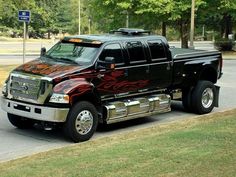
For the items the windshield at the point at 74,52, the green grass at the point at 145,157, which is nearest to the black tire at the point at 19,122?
the windshield at the point at 74,52

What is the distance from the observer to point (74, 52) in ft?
33.6

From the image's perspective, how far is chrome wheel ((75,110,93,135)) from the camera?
30.3 ft

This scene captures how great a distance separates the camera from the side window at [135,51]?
10.6 m

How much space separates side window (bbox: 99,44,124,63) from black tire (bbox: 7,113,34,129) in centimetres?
202

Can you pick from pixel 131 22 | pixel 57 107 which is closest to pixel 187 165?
pixel 57 107

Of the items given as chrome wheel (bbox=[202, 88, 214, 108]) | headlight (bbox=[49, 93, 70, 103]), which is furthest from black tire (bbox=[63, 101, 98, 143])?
chrome wheel (bbox=[202, 88, 214, 108])

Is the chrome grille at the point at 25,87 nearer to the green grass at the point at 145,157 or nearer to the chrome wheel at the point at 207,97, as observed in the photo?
the green grass at the point at 145,157

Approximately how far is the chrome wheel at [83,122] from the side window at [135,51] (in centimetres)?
179

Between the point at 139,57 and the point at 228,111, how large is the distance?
9.85 feet

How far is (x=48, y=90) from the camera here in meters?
9.05

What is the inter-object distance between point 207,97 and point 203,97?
19 cm

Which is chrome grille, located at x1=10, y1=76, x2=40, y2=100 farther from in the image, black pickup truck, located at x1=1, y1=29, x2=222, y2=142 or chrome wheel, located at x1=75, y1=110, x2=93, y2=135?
chrome wheel, located at x1=75, y1=110, x2=93, y2=135

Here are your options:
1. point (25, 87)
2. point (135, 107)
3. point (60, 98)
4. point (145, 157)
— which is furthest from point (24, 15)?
point (145, 157)

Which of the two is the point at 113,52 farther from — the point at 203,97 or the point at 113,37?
the point at 203,97
